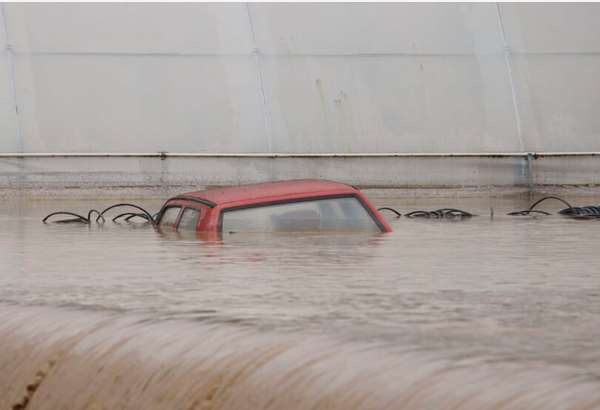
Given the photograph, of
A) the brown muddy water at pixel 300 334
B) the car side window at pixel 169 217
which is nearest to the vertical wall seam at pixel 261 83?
the car side window at pixel 169 217

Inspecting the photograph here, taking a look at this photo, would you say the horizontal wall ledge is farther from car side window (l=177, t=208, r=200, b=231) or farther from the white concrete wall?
car side window (l=177, t=208, r=200, b=231)

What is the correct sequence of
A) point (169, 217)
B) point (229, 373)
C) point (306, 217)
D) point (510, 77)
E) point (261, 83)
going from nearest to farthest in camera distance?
point (229, 373)
point (306, 217)
point (169, 217)
point (261, 83)
point (510, 77)

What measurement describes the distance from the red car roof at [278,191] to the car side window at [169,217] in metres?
0.24

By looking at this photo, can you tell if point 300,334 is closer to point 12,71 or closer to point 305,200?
point 305,200

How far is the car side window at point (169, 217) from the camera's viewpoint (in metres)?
8.28

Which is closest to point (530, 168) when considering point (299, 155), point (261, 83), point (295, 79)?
point (299, 155)

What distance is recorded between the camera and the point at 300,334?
252cm

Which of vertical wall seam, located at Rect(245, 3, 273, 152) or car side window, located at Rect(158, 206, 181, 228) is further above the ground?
vertical wall seam, located at Rect(245, 3, 273, 152)

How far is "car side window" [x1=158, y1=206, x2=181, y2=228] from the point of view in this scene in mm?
8281

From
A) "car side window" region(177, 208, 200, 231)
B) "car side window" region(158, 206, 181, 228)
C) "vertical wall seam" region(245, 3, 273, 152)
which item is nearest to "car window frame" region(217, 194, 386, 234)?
"car side window" region(177, 208, 200, 231)

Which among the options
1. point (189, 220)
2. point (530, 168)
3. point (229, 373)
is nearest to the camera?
point (229, 373)

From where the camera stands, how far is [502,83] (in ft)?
52.4

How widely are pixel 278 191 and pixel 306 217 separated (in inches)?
12.8

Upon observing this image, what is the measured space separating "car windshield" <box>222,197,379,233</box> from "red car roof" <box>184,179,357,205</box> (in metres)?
0.06
